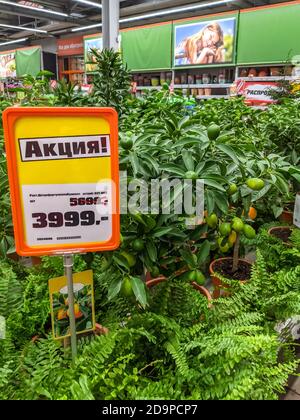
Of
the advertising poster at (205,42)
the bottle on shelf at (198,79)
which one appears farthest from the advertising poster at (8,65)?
the bottle on shelf at (198,79)

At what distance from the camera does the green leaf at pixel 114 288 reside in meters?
1.14

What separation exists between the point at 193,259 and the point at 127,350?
400mm

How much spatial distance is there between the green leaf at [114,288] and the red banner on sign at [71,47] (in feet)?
44.3

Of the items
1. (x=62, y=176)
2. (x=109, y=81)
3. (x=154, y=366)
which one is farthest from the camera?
(x=109, y=81)

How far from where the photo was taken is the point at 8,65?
1500 centimetres

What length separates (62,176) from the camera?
0.95 meters

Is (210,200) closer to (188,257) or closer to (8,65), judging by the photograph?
(188,257)

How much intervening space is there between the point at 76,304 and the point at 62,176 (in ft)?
1.75

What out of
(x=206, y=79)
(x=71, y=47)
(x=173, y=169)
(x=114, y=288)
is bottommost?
(x=114, y=288)

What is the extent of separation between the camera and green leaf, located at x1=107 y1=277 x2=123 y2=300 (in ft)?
3.76

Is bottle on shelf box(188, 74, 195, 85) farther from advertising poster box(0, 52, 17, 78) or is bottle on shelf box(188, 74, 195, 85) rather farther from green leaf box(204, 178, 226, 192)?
advertising poster box(0, 52, 17, 78)

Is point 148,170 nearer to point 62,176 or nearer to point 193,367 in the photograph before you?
point 62,176

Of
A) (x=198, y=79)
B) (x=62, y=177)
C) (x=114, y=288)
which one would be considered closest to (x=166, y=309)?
(x=114, y=288)

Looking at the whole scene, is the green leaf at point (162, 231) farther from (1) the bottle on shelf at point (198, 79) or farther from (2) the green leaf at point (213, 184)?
(1) the bottle on shelf at point (198, 79)
